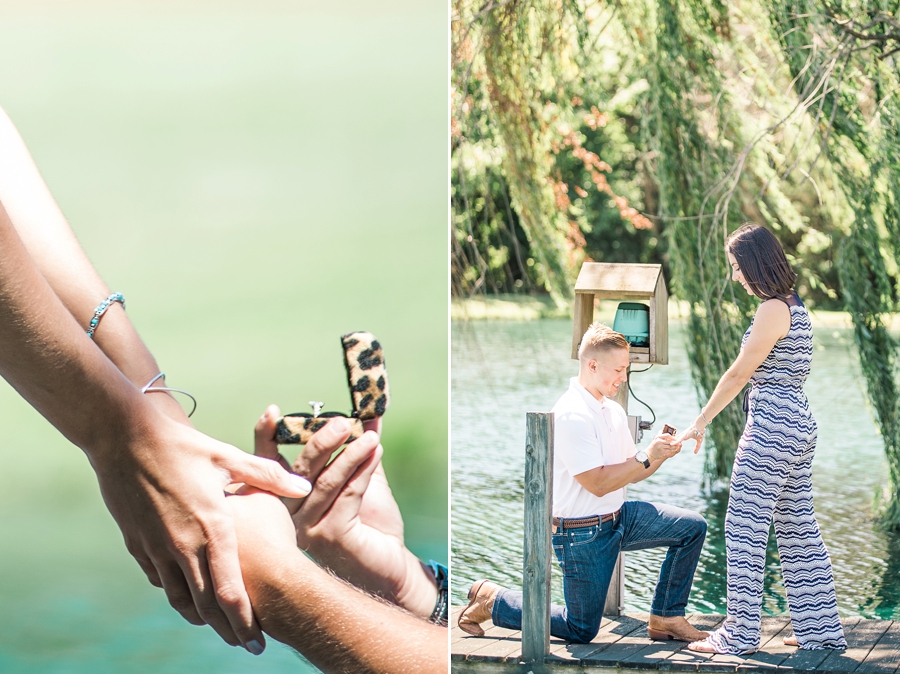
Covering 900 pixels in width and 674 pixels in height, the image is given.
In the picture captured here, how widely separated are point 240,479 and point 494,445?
156 inches

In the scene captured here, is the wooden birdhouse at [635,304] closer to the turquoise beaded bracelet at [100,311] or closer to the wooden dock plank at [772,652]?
the wooden dock plank at [772,652]

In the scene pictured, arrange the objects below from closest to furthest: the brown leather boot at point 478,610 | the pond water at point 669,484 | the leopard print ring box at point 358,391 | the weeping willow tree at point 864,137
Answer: the leopard print ring box at point 358,391, the brown leather boot at point 478,610, the weeping willow tree at point 864,137, the pond water at point 669,484

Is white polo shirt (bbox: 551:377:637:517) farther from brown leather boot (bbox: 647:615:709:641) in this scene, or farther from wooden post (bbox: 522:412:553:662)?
brown leather boot (bbox: 647:615:709:641)

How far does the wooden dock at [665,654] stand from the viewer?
194cm

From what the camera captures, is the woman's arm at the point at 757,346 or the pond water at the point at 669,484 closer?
the woman's arm at the point at 757,346

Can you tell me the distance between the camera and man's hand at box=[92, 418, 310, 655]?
1262 mm

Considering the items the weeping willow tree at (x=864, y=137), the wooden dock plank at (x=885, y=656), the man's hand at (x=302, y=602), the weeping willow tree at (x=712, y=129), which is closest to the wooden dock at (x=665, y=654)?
the wooden dock plank at (x=885, y=656)

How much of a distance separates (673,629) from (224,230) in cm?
145

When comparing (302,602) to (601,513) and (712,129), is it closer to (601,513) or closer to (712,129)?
(601,513)

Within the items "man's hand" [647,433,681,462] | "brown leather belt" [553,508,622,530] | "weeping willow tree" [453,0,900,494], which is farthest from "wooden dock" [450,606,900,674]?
"weeping willow tree" [453,0,900,494]

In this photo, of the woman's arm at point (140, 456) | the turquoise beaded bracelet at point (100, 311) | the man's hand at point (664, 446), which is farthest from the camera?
the man's hand at point (664, 446)

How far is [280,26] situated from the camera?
8.08ft

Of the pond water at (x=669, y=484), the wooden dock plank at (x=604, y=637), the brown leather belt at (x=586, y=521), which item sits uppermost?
the brown leather belt at (x=586, y=521)

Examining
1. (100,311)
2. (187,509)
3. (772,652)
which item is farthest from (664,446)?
(100,311)
